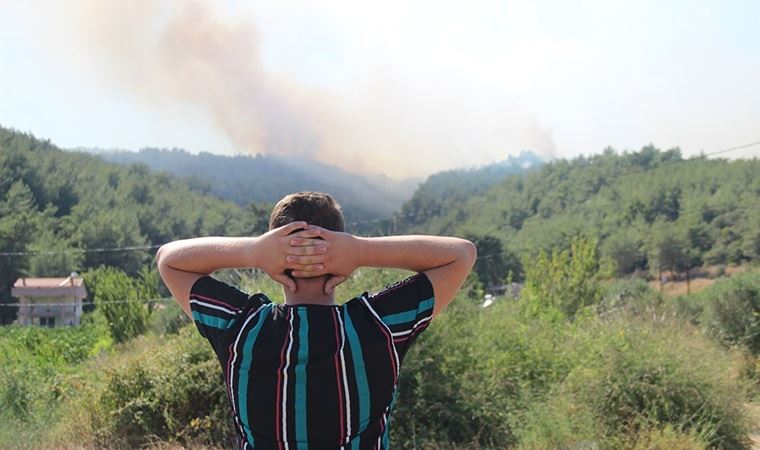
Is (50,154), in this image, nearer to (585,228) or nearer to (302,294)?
(585,228)

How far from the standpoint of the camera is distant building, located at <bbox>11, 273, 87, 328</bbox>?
57.5 m

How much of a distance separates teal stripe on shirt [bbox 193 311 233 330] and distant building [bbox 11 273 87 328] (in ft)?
193

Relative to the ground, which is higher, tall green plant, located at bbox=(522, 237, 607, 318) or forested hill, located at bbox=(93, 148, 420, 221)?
forested hill, located at bbox=(93, 148, 420, 221)

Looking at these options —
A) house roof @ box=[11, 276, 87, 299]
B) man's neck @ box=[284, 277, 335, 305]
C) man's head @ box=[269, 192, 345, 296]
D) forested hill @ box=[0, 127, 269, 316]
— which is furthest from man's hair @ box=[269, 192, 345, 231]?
house roof @ box=[11, 276, 87, 299]

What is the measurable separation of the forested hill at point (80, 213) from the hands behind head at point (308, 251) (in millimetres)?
51794

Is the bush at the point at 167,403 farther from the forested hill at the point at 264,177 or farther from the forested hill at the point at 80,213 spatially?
the forested hill at the point at 264,177

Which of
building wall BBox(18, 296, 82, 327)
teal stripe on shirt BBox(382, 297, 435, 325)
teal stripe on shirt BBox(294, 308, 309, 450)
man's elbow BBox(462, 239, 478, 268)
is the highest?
man's elbow BBox(462, 239, 478, 268)

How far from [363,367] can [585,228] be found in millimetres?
85170

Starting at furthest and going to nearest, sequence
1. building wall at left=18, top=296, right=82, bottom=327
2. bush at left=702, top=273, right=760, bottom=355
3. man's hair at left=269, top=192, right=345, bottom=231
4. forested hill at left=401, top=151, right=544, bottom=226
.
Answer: forested hill at left=401, top=151, right=544, bottom=226, building wall at left=18, top=296, right=82, bottom=327, bush at left=702, top=273, right=760, bottom=355, man's hair at left=269, top=192, right=345, bottom=231

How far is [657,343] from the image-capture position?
28.1 ft

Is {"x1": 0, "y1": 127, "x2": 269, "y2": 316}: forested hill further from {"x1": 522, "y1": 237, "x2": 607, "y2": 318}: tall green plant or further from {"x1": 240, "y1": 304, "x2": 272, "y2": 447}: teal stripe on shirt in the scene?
{"x1": 240, "y1": 304, "x2": 272, "y2": 447}: teal stripe on shirt

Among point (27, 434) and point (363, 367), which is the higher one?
point (363, 367)

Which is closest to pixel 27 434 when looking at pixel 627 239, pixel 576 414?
pixel 576 414

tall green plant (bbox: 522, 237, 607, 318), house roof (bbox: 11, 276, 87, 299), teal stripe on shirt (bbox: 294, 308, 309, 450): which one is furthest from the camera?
house roof (bbox: 11, 276, 87, 299)
